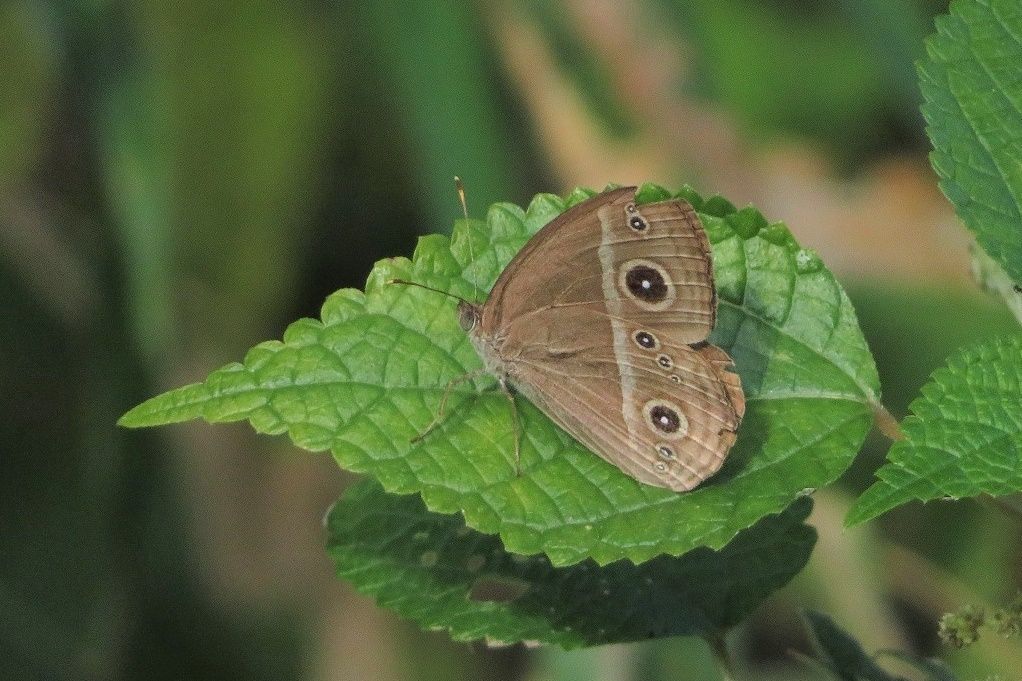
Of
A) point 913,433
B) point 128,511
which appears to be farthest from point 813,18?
point 913,433

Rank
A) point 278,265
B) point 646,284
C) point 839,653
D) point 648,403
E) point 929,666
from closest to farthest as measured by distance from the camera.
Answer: point 929,666, point 839,653, point 646,284, point 648,403, point 278,265

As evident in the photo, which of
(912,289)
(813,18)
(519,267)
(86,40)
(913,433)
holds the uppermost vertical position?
(813,18)

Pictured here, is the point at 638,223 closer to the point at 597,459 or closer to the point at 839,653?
the point at 597,459

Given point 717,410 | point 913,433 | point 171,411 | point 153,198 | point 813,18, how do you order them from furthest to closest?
point 813,18, point 153,198, point 717,410, point 171,411, point 913,433

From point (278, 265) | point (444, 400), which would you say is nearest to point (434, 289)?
point (444, 400)

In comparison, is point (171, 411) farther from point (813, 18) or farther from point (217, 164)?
point (813, 18)

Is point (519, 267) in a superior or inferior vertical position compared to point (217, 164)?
inferior
